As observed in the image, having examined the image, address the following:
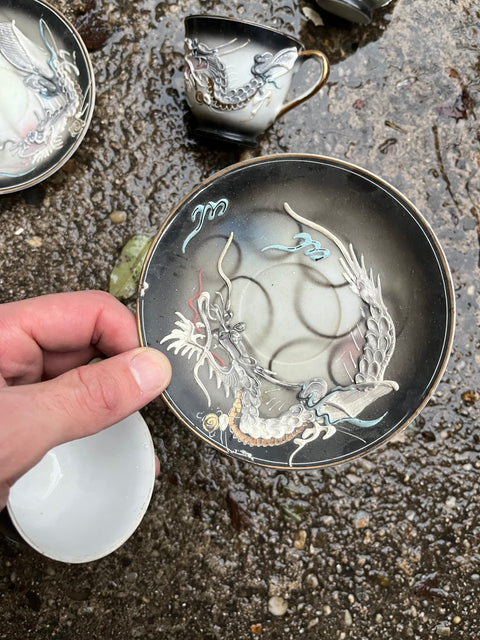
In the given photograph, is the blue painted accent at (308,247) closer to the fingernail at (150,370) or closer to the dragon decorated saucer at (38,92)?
the fingernail at (150,370)

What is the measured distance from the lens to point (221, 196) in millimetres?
847

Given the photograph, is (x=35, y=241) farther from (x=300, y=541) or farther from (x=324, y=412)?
(x=300, y=541)

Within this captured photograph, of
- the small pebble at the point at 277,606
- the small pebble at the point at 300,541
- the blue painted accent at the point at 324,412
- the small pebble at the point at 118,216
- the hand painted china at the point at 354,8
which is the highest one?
the hand painted china at the point at 354,8

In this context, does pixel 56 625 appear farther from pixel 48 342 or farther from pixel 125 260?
pixel 125 260

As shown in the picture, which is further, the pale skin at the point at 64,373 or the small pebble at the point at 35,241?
the small pebble at the point at 35,241

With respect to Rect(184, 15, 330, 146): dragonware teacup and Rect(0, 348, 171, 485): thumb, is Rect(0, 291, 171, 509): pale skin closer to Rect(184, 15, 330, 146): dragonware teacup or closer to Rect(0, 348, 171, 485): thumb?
Rect(0, 348, 171, 485): thumb

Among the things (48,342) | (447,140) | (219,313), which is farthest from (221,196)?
(447,140)

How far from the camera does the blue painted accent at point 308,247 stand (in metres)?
0.89

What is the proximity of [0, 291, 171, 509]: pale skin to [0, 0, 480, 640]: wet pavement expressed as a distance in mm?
155

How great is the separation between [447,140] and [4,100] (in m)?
0.85

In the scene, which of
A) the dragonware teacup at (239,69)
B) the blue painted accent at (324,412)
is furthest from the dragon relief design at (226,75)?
the blue painted accent at (324,412)

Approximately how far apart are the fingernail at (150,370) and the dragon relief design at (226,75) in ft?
1.40

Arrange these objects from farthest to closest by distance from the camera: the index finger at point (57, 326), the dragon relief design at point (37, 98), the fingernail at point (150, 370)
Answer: the dragon relief design at point (37, 98) → the index finger at point (57, 326) → the fingernail at point (150, 370)

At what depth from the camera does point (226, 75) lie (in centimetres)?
84
